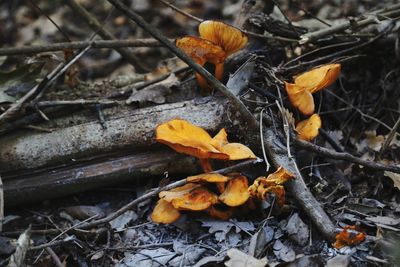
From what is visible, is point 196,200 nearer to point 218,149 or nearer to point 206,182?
point 206,182

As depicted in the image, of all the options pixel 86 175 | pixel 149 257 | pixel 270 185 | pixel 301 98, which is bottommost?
pixel 149 257

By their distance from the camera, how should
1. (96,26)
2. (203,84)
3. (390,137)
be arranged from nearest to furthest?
1. (390,137)
2. (203,84)
3. (96,26)

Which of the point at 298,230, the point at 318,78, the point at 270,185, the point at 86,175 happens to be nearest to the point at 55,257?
the point at 86,175

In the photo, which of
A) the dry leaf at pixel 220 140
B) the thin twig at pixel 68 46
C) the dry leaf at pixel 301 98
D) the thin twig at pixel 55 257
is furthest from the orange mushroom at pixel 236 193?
the thin twig at pixel 68 46

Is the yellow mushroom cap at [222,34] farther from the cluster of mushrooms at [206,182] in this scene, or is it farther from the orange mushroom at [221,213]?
the orange mushroom at [221,213]

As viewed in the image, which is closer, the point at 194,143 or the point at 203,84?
the point at 194,143

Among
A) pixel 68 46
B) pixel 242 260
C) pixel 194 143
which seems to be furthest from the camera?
pixel 68 46

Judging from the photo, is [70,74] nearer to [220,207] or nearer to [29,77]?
[29,77]
